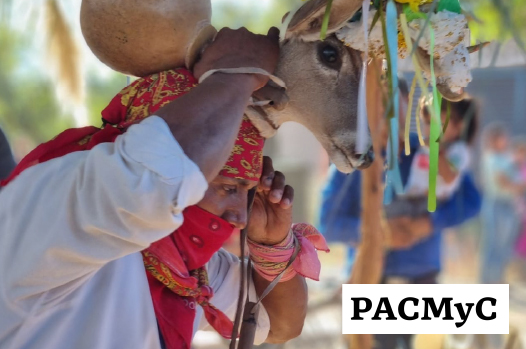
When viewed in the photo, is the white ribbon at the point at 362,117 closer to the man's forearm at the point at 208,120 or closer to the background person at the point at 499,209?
the man's forearm at the point at 208,120

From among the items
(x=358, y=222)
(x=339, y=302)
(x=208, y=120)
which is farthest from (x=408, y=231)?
(x=208, y=120)

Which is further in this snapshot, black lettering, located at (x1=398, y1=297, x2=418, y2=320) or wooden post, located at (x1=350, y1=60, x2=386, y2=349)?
wooden post, located at (x1=350, y1=60, x2=386, y2=349)

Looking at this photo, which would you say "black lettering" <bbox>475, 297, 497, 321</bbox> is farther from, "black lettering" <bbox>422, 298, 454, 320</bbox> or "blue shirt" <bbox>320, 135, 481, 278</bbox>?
"blue shirt" <bbox>320, 135, 481, 278</bbox>

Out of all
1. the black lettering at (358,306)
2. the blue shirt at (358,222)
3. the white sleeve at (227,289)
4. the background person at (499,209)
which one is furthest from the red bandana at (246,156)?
the background person at (499,209)

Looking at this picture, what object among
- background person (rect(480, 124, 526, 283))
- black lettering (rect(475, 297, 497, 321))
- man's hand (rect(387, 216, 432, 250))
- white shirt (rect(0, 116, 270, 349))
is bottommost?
white shirt (rect(0, 116, 270, 349))

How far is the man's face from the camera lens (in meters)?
1.18

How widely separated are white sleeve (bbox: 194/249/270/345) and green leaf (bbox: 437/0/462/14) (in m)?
0.78

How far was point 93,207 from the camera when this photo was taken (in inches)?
34.4

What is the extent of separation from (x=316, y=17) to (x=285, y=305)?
0.78m

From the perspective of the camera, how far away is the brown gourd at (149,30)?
1.13m

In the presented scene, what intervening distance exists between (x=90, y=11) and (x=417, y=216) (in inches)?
104

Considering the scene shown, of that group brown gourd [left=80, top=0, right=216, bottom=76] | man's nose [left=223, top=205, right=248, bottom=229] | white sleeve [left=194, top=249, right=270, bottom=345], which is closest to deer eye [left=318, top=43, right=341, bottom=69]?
brown gourd [left=80, top=0, right=216, bottom=76]

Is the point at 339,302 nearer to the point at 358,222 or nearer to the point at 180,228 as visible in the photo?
the point at 358,222

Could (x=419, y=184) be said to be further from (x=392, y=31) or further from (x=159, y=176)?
(x=159, y=176)
